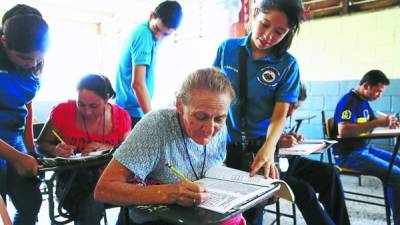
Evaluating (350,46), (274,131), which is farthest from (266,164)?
(350,46)

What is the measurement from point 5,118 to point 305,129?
10.6ft

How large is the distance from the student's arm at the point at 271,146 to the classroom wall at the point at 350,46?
2290mm

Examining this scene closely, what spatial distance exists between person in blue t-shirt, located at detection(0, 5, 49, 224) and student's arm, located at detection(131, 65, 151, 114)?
551mm

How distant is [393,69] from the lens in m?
3.38

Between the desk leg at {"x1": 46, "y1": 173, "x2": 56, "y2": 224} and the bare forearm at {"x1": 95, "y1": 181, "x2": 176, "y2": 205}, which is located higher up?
the bare forearm at {"x1": 95, "y1": 181, "x2": 176, "y2": 205}

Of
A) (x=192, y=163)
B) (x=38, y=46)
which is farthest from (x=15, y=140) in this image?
(x=192, y=163)

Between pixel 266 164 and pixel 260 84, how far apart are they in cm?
42

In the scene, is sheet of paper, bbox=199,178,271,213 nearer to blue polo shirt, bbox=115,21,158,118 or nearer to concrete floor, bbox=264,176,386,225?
blue polo shirt, bbox=115,21,158,118

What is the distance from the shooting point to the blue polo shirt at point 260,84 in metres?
1.53

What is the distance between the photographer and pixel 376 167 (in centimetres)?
232

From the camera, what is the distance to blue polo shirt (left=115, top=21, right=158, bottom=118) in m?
2.01

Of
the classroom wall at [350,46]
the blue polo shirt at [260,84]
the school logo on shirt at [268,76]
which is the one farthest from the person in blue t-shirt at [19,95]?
the classroom wall at [350,46]

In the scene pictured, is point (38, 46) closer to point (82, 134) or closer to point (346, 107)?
point (82, 134)

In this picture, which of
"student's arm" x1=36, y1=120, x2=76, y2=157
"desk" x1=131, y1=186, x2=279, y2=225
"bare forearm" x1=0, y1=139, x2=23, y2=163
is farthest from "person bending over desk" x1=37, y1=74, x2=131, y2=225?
"desk" x1=131, y1=186, x2=279, y2=225
